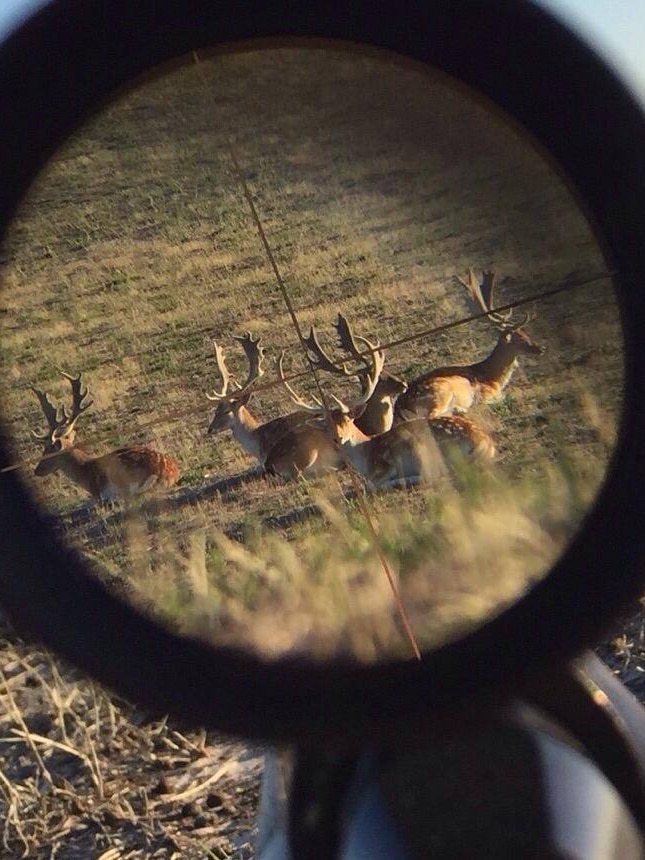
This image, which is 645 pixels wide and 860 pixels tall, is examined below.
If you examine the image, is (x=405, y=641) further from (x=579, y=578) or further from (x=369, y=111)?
(x=369, y=111)

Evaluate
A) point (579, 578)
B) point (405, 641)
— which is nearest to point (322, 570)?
point (405, 641)

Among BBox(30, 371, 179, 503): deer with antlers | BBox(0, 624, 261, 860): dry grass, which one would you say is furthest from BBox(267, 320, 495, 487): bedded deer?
BBox(0, 624, 261, 860): dry grass

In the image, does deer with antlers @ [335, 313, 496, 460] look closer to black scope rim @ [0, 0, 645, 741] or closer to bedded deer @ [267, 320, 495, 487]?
bedded deer @ [267, 320, 495, 487]

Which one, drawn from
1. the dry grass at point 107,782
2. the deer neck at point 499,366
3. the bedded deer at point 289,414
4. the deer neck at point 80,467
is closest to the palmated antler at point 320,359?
the bedded deer at point 289,414

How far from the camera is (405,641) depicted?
40.5 inches

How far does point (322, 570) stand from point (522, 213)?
0.38m

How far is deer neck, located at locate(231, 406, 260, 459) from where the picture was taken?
3.61 ft

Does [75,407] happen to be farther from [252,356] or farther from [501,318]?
[501,318]

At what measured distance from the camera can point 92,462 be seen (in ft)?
3.51

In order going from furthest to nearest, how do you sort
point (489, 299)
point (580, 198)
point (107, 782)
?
1. point (107, 782)
2. point (489, 299)
3. point (580, 198)

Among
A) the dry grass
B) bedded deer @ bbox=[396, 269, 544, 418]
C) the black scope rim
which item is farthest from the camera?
the dry grass

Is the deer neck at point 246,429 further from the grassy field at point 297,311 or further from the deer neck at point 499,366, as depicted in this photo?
the deer neck at point 499,366

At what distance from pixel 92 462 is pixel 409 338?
12.8 inches

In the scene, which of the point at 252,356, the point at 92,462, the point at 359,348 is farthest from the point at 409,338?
the point at 92,462
